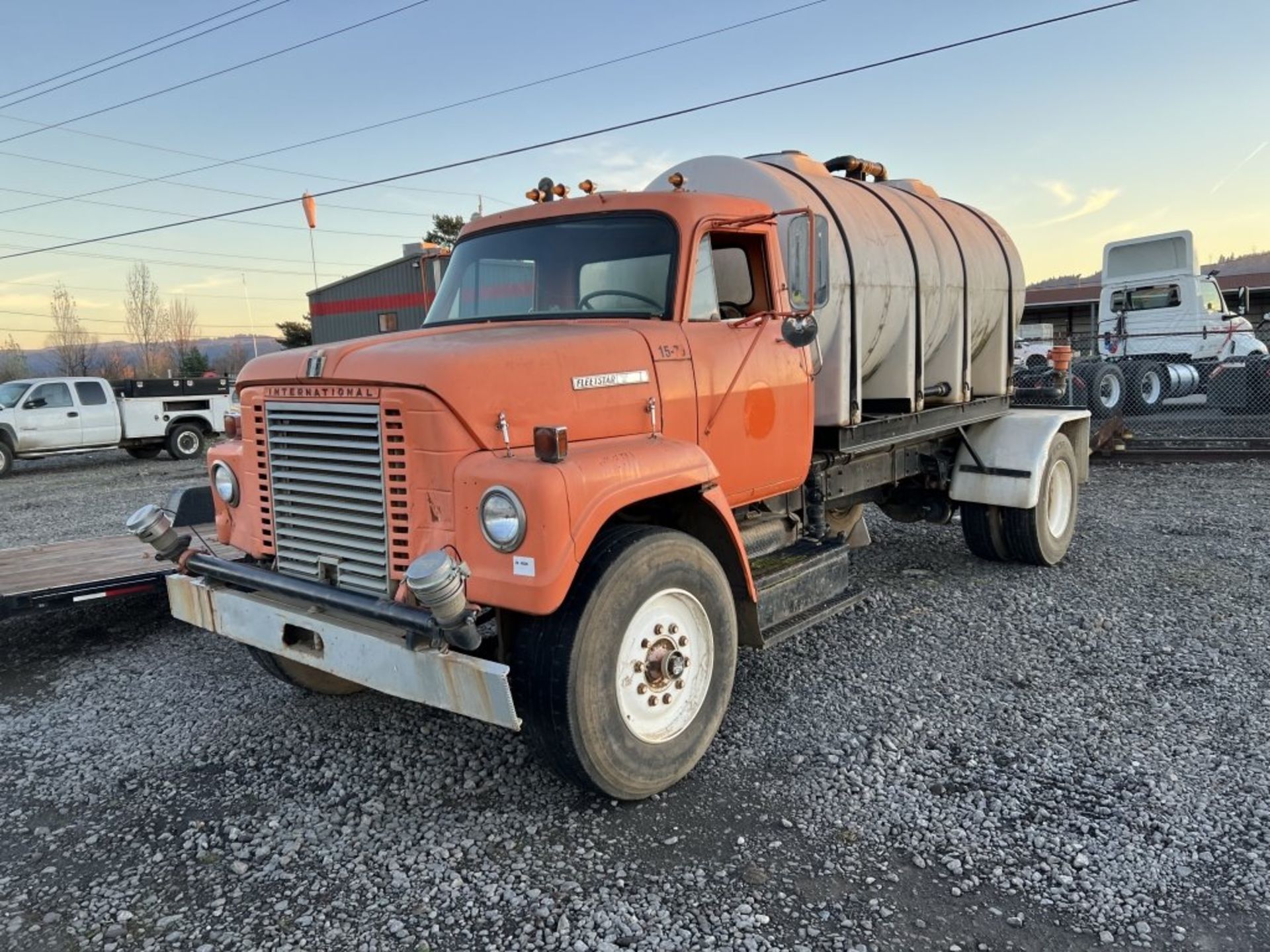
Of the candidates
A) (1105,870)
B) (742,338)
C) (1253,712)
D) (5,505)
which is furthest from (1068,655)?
(5,505)

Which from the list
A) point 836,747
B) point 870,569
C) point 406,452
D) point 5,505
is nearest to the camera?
point 406,452

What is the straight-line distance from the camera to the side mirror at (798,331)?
418 centimetres

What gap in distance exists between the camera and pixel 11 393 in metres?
17.0

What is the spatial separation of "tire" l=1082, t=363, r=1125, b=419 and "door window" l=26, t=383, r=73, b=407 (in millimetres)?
19413

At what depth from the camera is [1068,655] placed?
5.12m

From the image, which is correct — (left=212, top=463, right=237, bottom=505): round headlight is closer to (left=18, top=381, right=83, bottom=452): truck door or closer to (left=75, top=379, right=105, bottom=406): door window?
(left=18, top=381, right=83, bottom=452): truck door

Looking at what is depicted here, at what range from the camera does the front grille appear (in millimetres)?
3455

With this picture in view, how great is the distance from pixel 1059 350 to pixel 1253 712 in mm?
5188

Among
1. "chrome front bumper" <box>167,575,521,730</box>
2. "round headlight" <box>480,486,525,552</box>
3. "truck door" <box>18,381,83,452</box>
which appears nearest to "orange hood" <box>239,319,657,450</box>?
"round headlight" <box>480,486,525,552</box>

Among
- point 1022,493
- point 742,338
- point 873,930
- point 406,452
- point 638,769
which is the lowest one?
point 873,930

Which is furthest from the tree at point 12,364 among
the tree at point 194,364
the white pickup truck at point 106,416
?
the white pickup truck at point 106,416

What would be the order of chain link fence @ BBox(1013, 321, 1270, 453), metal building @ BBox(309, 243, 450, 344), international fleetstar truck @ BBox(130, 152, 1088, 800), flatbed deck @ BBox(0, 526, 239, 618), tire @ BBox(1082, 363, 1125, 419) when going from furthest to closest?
metal building @ BBox(309, 243, 450, 344), tire @ BBox(1082, 363, 1125, 419), chain link fence @ BBox(1013, 321, 1270, 453), flatbed deck @ BBox(0, 526, 239, 618), international fleetstar truck @ BBox(130, 152, 1088, 800)

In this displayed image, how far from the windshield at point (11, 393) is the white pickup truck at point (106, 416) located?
1cm

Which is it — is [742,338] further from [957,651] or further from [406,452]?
[957,651]
